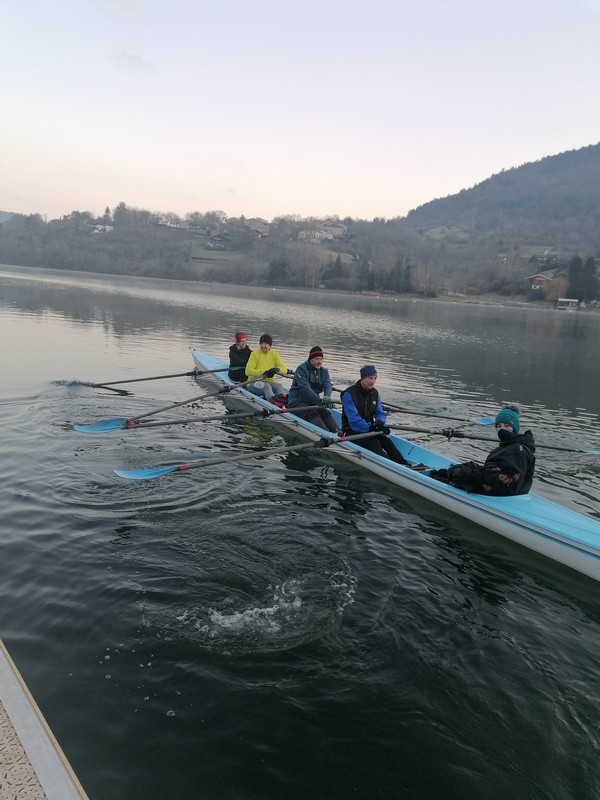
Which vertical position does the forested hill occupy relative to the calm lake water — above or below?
above

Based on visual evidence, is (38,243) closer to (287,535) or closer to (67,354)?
(67,354)

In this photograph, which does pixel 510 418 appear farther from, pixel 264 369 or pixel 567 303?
pixel 567 303

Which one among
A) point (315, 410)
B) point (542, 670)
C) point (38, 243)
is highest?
point (38, 243)

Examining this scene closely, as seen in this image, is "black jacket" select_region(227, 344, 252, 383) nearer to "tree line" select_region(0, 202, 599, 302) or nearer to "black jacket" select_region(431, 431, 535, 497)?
"black jacket" select_region(431, 431, 535, 497)

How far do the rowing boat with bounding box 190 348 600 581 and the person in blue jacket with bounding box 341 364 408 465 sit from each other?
341 mm

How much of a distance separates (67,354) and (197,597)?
19.9 meters

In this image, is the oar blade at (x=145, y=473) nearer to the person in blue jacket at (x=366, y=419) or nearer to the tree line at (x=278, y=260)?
the person in blue jacket at (x=366, y=419)

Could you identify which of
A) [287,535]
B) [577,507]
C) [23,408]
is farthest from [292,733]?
[23,408]

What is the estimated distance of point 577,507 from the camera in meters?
9.49

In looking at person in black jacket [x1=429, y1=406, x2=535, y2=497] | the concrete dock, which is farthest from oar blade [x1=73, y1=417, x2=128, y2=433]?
the concrete dock

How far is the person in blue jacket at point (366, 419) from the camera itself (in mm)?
10445

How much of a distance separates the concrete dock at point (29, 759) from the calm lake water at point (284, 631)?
88 cm

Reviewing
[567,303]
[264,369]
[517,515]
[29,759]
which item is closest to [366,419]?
[517,515]

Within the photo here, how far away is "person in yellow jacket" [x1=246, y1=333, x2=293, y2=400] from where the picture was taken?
14703 mm
